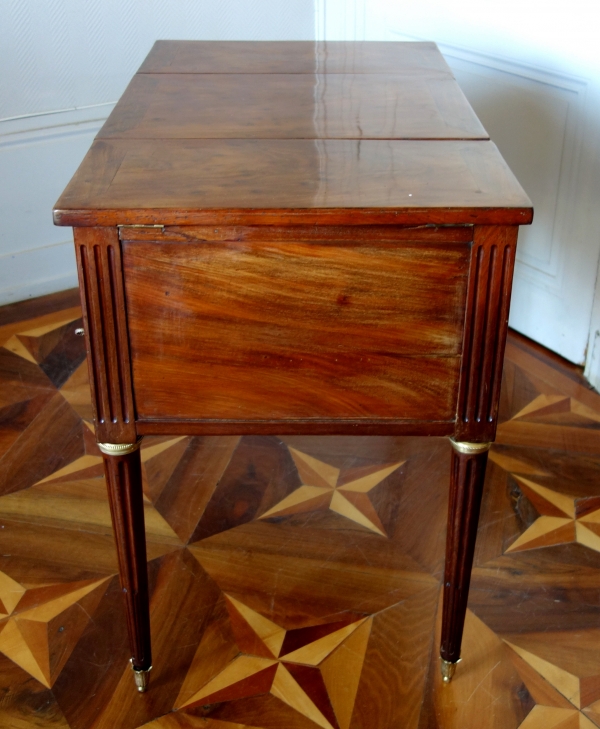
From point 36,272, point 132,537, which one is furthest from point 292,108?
point 36,272

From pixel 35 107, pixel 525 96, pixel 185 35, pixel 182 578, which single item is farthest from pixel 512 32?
pixel 182 578

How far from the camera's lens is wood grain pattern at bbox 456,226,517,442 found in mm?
817

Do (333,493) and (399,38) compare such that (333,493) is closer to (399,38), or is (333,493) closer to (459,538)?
(459,538)

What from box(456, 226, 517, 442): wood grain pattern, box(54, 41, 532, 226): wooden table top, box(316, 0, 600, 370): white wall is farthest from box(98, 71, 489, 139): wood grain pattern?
box(316, 0, 600, 370): white wall

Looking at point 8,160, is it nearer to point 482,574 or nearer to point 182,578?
point 182,578

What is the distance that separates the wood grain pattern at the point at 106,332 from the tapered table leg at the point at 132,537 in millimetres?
34

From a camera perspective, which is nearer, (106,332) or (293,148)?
(106,332)

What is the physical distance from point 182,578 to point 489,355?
2.28 feet

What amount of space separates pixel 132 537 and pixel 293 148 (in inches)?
20.1

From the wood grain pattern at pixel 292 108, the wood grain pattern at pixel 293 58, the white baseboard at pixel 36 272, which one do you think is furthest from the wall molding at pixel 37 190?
the wood grain pattern at pixel 292 108

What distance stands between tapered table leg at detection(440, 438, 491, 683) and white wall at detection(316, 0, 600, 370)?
90cm

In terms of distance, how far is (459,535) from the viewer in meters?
1.02

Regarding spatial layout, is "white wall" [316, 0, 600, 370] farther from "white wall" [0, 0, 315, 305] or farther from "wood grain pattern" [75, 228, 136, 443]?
"wood grain pattern" [75, 228, 136, 443]

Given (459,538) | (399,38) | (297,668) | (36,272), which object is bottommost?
(297,668)
